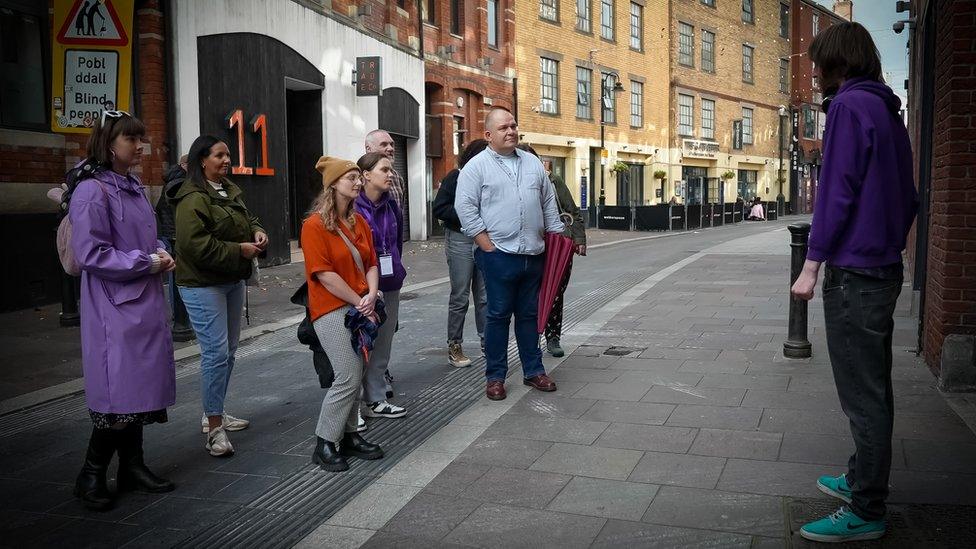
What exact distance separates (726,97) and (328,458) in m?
41.3

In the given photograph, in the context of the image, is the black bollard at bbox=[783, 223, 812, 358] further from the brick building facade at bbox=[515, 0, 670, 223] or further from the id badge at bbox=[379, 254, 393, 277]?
the brick building facade at bbox=[515, 0, 670, 223]

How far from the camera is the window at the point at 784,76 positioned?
4822cm

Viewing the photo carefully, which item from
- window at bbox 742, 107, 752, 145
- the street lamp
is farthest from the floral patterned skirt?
window at bbox 742, 107, 752, 145

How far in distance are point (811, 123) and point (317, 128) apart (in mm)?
42566

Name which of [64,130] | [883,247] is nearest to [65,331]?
[64,130]

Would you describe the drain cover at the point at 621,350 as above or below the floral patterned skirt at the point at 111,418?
below

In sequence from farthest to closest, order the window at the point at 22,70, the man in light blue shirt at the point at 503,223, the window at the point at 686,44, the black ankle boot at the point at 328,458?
1. the window at the point at 686,44
2. the window at the point at 22,70
3. the man in light blue shirt at the point at 503,223
4. the black ankle boot at the point at 328,458

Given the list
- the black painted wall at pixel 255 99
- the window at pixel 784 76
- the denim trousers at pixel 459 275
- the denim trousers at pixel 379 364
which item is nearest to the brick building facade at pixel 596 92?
the black painted wall at pixel 255 99

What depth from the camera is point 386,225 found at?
5.28 m

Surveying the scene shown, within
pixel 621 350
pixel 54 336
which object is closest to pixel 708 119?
pixel 621 350

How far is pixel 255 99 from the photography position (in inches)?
576

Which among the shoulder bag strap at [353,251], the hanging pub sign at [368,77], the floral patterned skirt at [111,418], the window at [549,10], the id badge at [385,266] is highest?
the window at [549,10]

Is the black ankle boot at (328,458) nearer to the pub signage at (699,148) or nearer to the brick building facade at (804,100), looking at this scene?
the pub signage at (699,148)

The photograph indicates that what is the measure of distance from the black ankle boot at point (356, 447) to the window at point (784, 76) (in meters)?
48.6
